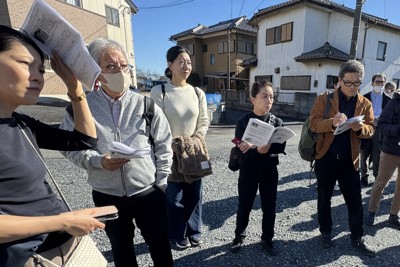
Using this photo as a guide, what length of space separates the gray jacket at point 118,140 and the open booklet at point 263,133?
1007 millimetres

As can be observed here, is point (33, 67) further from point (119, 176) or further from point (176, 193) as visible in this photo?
point (176, 193)

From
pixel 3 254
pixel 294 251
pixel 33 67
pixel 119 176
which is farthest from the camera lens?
pixel 294 251

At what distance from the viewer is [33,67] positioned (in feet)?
3.38

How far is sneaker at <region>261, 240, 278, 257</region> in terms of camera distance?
2.59 meters

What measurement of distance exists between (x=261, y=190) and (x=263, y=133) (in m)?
0.70

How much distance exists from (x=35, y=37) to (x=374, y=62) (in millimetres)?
21135

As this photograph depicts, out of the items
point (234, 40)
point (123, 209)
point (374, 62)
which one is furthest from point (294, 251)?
point (234, 40)

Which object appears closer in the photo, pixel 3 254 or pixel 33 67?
pixel 3 254

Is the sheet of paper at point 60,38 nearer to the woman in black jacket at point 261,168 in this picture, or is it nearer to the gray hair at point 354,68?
the woman in black jacket at point 261,168

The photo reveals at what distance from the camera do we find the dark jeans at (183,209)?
2.65 m

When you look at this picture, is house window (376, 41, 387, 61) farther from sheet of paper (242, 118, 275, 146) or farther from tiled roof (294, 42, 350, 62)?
sheet of paper (242, 118, 275, 146)

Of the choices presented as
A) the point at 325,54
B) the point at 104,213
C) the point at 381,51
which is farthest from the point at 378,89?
the point at 381,51

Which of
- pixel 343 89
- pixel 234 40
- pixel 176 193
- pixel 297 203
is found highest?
Result: pixel 234 40

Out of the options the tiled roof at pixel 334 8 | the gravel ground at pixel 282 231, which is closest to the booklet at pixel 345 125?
the gravel ground at pixel 282 231
